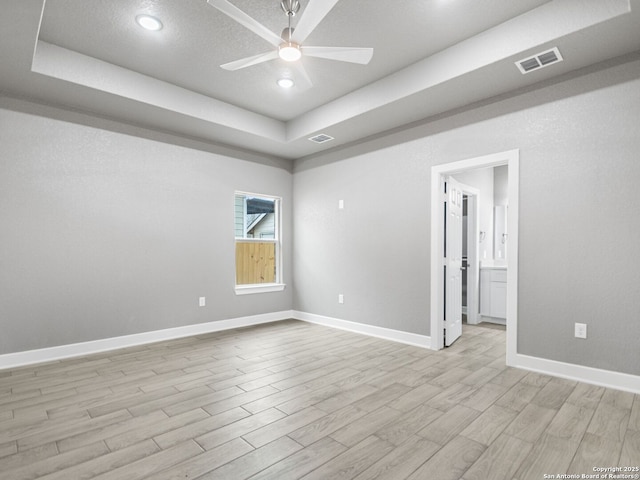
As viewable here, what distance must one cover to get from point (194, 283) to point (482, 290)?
4526 millimetres

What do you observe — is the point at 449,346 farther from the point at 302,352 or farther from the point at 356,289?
the point at 302,352

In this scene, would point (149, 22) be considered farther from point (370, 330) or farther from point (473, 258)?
point (473, 258)

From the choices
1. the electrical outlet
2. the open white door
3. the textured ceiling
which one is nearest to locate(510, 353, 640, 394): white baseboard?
the electrical outlet

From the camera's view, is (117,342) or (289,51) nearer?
(289,51)

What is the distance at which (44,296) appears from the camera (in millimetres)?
3576

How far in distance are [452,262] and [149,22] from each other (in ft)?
12.9

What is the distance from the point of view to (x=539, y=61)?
286 cm

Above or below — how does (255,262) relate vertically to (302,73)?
below

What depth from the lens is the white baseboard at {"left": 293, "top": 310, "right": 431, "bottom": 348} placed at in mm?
4119

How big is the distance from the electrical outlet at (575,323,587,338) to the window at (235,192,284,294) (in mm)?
3961

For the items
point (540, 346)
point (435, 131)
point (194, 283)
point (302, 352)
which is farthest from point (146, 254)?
point (540, 346)

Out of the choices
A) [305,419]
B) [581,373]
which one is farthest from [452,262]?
[305,419]

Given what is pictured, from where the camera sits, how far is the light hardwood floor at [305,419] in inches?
71.4

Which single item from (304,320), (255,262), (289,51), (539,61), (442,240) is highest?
(539,61)
